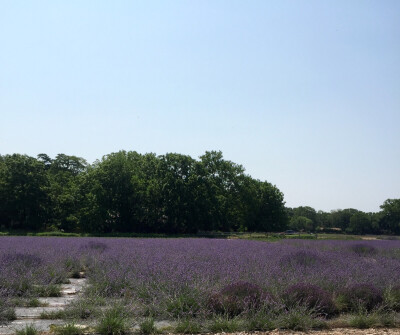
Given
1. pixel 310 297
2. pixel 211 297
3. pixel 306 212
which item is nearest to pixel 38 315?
pixel 211 297

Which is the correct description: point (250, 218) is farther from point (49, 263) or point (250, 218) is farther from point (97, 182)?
point (49, 263)

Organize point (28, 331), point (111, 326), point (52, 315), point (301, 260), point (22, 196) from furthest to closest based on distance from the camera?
point (22, 196) → point (301, 260) → point (52, 315) → point (111, 326) → point (28, 331)

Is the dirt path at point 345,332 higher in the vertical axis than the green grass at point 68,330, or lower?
lower

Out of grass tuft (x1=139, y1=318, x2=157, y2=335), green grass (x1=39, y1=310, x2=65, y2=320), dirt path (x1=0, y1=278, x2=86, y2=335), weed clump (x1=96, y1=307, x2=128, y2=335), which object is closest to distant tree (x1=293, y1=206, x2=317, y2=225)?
dirt path (x1=0, y1=278, x2=86, y2=335)

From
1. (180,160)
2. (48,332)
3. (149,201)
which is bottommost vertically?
(48,332)

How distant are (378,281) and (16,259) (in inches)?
280

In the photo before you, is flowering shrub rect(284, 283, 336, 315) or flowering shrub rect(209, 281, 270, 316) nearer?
flowering shrub rect(209, 281, 270, 316)

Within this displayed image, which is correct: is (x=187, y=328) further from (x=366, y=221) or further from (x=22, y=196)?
(x=366, y=221)

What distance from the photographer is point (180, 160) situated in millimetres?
44062

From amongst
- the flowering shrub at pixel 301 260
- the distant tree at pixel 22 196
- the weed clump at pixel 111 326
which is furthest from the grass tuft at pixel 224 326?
the distant tree at pixel 22 196

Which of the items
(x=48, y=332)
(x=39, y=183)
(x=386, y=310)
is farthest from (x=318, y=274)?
(x=39, y=183)

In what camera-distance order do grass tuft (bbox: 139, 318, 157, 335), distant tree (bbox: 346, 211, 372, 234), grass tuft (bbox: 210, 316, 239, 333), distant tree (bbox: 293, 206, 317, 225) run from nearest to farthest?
grass tuft (bbox: 139, 318, 157, 335) < grass tuft (bbox: 210, 316, 239, 333) < distant tree (bbox: 346, 211, 372, 234) < distant tree (bbox: 293, 206, 317, 225)

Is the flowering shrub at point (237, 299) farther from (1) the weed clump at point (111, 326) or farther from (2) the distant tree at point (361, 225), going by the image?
(2) the distant tree at point (361, 225)

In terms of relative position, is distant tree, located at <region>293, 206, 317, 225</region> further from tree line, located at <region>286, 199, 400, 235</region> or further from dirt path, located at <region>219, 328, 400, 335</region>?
dirt path, located at <region>219, 328, 400, 335</region>
